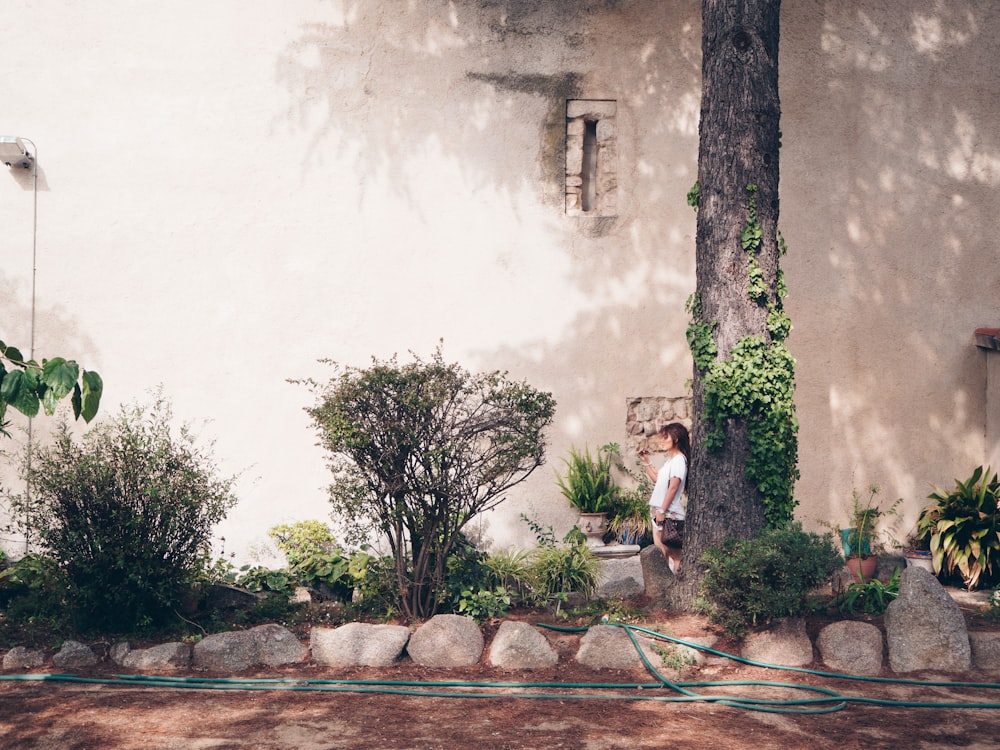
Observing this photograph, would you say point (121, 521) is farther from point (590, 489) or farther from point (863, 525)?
point (863, 525)

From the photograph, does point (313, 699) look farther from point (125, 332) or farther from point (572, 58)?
point (572, 58)

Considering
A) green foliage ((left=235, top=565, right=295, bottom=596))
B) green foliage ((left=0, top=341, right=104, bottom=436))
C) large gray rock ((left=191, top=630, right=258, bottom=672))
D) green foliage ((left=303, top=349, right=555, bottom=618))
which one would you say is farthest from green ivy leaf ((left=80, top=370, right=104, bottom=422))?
green foliage ((left=235, top=565, right=295, bottom=596))

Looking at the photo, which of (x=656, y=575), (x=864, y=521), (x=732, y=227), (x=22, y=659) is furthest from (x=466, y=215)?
(x=22, y=659)

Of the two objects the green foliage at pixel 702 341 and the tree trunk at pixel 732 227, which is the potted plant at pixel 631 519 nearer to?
the tree trunk at pixel 732 227

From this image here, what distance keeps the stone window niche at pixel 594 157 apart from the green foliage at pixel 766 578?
3876 mm

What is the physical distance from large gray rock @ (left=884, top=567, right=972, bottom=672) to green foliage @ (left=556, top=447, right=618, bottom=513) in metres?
3.05

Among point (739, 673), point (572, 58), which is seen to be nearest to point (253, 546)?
point (739, 673)

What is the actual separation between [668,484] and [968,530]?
2809 mm

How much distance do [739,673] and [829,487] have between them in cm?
359

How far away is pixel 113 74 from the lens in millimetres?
8945

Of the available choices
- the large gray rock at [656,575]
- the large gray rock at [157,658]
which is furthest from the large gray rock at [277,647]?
the large gray rock at [656,575]

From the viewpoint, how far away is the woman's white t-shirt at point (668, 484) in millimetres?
7949

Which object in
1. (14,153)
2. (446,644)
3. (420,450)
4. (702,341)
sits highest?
(14,153)

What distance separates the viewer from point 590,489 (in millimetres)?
8977
